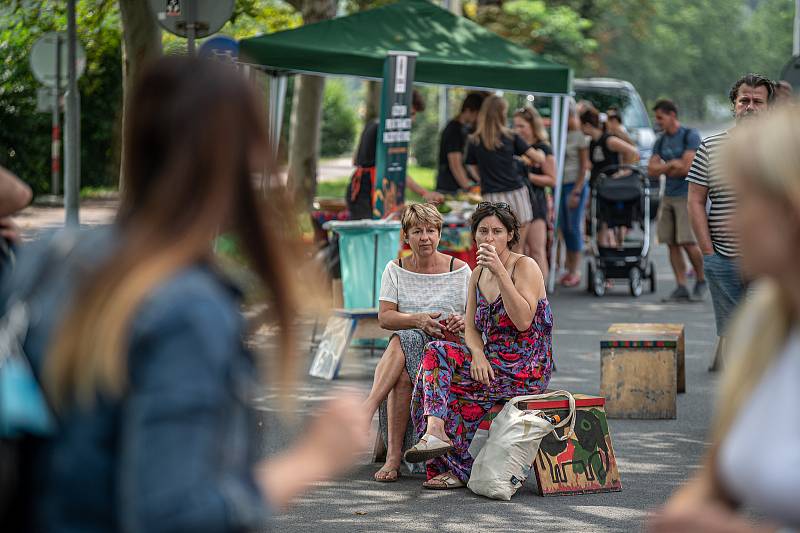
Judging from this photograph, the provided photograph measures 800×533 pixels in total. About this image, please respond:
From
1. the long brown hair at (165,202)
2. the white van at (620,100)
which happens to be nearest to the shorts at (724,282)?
the long brown hair at (165,202)

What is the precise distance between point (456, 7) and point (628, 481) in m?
17.5

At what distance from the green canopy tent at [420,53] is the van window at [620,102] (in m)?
8.89

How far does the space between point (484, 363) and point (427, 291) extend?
100cm

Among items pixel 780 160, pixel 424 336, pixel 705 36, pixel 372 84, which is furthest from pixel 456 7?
pixel 705 36

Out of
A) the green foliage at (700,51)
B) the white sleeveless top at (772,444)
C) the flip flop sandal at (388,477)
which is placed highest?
the green foliage at (700,51)

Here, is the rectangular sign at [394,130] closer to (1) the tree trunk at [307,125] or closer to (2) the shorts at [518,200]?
(2) the shorts at [518,200]

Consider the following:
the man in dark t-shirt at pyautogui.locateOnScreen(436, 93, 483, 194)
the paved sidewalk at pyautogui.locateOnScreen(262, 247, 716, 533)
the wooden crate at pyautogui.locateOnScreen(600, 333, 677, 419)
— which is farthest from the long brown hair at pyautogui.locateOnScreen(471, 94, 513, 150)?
the wooden crate at pyautogui.locateOnScreen(600, 333, 677, 419)

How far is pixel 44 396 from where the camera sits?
6.45ft

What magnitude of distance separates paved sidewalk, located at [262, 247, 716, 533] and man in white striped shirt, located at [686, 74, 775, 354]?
2.81ft

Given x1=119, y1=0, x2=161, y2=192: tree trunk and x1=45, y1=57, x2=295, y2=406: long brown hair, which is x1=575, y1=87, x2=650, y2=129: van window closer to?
x1=119, y1=0, x2=161, y2=192: tree trunk

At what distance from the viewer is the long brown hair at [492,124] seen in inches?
508

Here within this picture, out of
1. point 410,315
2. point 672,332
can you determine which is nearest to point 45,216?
point 672,332

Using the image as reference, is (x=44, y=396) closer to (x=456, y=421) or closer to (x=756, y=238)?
(x=756, y=238)

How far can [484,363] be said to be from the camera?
272 inches
